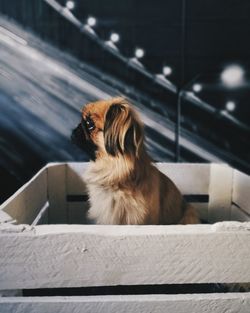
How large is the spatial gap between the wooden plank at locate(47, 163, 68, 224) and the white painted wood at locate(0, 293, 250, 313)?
906 millimetres

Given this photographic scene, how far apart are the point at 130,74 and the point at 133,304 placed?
53.5 inches

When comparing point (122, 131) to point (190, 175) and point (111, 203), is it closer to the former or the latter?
point (111, 203)

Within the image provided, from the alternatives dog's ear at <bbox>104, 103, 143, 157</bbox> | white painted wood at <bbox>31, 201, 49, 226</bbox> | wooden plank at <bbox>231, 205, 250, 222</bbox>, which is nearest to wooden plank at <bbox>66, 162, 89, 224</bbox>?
white painted wood at <bbox>31, 201, 49, 226</bbox>

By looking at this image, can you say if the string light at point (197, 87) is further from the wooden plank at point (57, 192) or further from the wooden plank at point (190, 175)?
the wooden plank at point (57, 192)

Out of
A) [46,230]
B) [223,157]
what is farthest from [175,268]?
Result: [223,157]

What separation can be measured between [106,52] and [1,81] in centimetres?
62

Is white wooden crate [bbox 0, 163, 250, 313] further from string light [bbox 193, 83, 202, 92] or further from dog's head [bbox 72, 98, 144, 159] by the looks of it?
string light [bbox 193, 83, 202, 92]

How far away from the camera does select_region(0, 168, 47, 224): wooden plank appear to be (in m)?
1.00

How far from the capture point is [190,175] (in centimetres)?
170

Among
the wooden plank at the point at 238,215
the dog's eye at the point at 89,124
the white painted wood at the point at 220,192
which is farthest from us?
the white painted wood at the point at 220,192

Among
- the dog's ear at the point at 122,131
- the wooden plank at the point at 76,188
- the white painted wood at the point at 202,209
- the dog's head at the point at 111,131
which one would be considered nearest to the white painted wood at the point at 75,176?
the wooden plank at the point at 76,188

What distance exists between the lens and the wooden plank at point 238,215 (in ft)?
4.70

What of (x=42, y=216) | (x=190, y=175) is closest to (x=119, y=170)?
(x=42, y=216)

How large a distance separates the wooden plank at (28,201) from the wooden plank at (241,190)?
90cm
